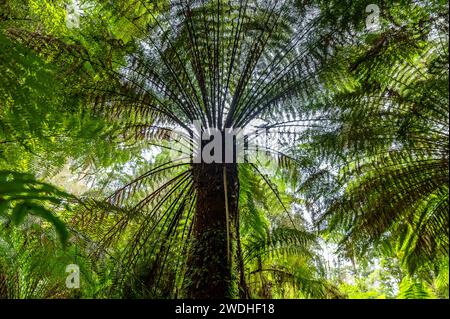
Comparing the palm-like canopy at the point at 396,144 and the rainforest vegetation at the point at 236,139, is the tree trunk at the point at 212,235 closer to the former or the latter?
the rainforest vegetation at the point at 236,139

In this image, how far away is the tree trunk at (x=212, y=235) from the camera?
2.26 meters

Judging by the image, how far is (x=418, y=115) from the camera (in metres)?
2.82

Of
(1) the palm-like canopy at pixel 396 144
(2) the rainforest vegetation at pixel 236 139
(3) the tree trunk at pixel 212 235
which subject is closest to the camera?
(3) the tree trunk at pixel 212 235

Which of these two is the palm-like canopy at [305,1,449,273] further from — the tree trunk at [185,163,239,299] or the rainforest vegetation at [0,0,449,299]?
the tree trunk at [185,163,239,299]

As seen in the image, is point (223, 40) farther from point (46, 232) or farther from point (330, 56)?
point (46, 232)

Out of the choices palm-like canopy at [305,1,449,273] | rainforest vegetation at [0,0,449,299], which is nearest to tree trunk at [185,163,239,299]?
rainforest vegetation at [0,0,449,299]

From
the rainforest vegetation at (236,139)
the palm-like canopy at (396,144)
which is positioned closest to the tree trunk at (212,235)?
the rainforest vegetation at (236,139)

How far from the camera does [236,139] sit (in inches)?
124

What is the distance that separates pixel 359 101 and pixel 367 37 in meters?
0.55

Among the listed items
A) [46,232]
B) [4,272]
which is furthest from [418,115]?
[4,272]

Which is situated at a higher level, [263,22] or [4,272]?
[263,22]

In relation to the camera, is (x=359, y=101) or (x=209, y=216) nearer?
(x=209, y=216)

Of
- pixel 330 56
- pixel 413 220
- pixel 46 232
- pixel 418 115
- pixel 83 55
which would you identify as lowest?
pixel 46 232

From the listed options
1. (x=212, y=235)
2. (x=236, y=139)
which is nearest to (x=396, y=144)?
(x=236, y=139)
